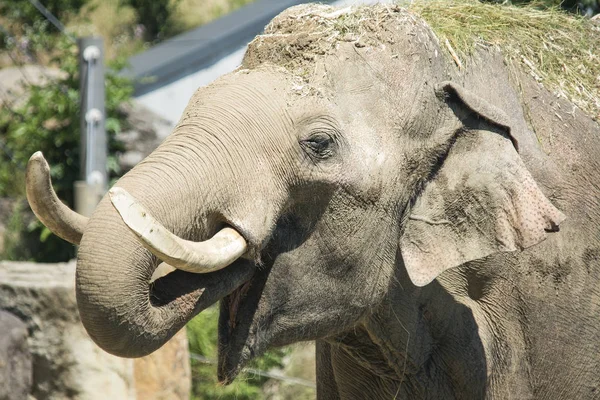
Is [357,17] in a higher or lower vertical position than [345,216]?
higher

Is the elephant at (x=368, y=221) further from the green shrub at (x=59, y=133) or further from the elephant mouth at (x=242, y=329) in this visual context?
the green shrub at (x=59, y=133)

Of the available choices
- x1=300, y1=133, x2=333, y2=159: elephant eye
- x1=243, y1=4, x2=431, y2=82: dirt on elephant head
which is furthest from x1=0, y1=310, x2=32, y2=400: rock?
x1=300, y1=133, x2=333, y2=159: elephant eye

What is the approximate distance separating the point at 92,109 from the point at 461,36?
5.38 meters

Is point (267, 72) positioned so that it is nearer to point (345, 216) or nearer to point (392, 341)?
Answer: point (345, 216)

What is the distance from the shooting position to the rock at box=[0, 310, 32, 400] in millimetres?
6590

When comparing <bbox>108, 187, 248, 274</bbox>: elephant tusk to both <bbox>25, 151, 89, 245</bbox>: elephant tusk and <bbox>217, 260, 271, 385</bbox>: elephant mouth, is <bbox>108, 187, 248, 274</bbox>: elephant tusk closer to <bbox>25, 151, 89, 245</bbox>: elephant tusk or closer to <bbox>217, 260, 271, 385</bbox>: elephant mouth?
<bbox>217, 260, 271, 385</bbox>: elephant mouth

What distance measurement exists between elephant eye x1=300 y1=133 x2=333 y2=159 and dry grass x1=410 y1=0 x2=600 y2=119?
684 millimetres

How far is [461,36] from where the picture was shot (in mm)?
4016

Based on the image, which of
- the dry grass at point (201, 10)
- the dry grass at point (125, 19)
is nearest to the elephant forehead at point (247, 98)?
the dry grass at point (125, 19)

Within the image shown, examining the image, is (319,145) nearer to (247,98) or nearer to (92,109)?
(247,98)

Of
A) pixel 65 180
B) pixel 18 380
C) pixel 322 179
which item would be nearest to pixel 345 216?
pixel 322 179

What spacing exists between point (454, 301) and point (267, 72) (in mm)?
1091

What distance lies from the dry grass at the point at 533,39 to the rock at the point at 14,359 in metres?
3.60

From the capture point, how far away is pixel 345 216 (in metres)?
3.62
